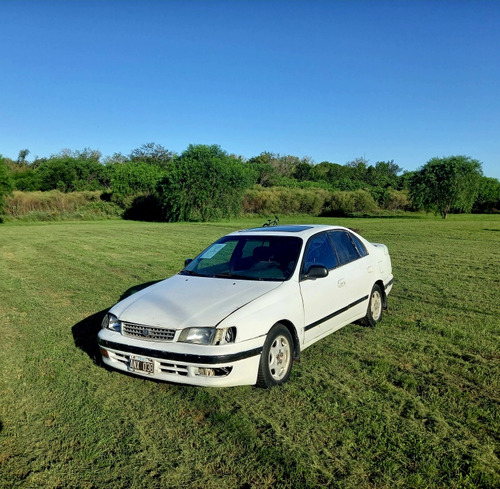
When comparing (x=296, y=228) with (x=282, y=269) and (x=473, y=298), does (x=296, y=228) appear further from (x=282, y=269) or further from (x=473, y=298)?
(x=473, y=298)

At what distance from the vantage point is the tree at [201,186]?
43906 mm

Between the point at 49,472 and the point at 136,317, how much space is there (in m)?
1.56

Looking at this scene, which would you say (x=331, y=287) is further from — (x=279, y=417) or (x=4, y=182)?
(x=4, y=182)

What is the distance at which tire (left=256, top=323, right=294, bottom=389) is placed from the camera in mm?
4138

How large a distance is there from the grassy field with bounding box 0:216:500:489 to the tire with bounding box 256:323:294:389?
11cm

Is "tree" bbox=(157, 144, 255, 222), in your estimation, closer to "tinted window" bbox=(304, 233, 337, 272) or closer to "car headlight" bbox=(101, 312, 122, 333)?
"tinted window" bbox=(304, 233, 337, 272)

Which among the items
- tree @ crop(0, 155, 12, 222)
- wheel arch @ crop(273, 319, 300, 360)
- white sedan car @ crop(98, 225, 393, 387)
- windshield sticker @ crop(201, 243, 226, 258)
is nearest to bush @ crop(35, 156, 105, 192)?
tree @ crop(0, 155, 12, 222)

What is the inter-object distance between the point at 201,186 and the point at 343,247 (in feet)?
128

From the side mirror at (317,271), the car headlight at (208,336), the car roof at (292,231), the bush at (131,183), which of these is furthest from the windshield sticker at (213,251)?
the bush at (131,183)

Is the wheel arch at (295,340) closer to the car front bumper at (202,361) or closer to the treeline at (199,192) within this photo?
the car front bumper at (202,361)

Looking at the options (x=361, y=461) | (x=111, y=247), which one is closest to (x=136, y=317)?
(x=361, y=461)

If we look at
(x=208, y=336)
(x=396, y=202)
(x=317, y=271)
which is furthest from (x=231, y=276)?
(x=396, y=202)

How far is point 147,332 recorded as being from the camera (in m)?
4.21

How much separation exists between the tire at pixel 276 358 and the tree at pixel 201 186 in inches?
1577
